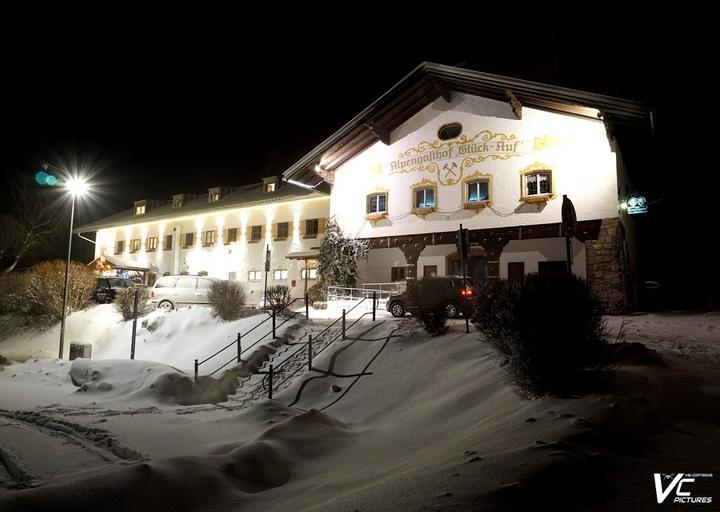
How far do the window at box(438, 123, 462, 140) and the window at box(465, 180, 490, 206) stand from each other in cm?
247

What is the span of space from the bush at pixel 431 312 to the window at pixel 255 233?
21.7m

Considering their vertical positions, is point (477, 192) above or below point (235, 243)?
above

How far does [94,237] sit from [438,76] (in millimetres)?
41055

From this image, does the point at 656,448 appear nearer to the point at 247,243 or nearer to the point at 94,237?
the point at 247,243

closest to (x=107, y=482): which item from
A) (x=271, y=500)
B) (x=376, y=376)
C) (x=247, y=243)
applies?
(x=271, y=500)

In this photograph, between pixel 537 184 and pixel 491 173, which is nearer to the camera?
pixel 537 184

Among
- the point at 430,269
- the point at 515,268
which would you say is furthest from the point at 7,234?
the point at 515,268

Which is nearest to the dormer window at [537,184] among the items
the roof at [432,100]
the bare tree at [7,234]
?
the roof at [432,100]

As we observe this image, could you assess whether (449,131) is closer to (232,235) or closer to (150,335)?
(150,335)

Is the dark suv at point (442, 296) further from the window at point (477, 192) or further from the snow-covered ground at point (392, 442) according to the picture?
the window at point (477, 192)

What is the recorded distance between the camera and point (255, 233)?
106 ft

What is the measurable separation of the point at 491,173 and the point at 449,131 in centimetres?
311

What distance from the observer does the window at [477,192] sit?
20812 millimetres

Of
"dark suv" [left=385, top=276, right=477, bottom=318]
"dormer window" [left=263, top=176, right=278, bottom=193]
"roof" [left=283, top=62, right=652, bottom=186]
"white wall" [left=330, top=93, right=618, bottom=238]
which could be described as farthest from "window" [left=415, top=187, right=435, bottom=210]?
"dormer window" [left=263, top=176, right=278, bottom=193]
